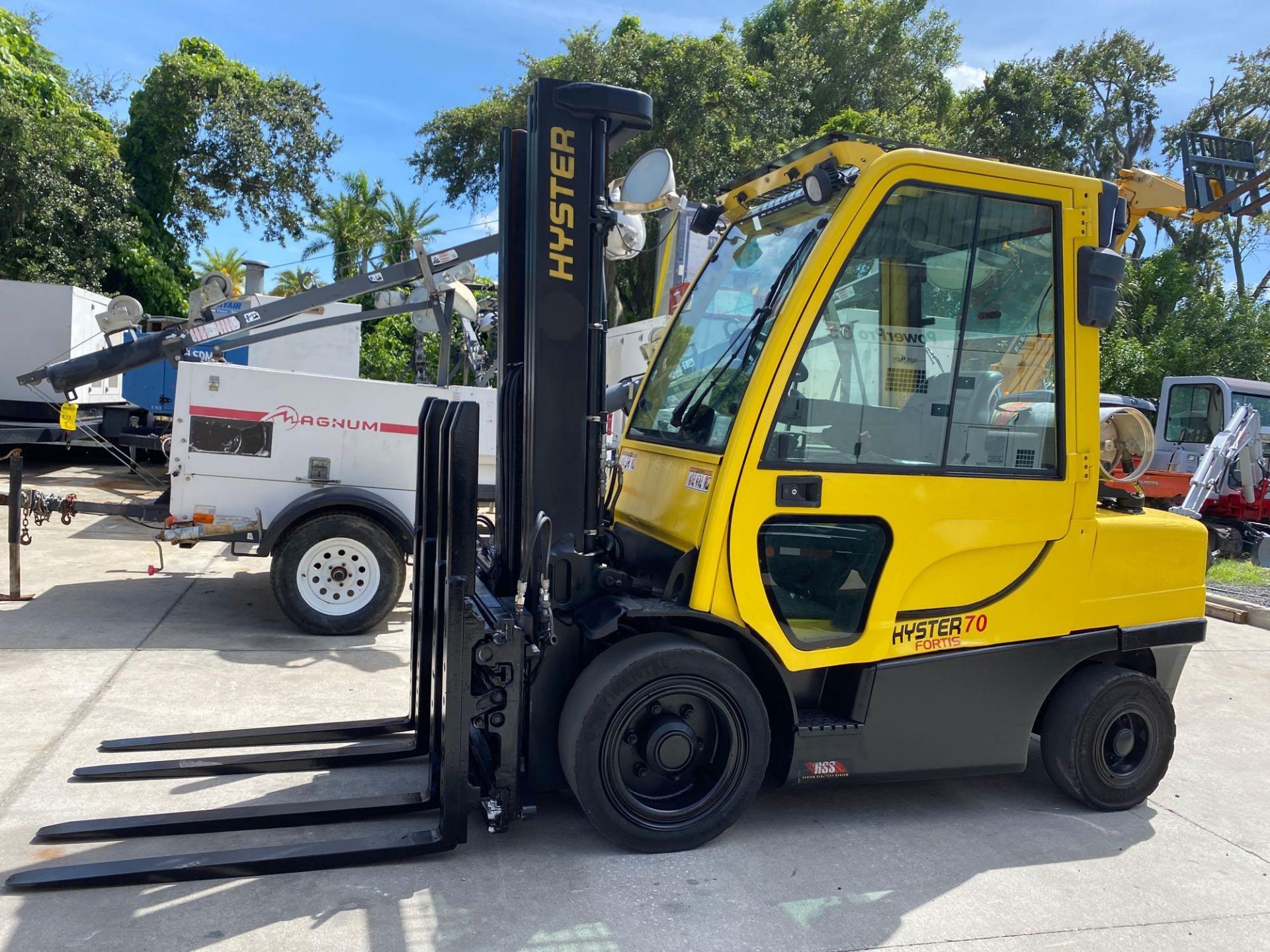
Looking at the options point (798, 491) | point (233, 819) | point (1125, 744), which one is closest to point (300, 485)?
point (233, 819)

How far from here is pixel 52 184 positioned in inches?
726

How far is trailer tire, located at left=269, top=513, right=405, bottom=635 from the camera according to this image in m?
6.67

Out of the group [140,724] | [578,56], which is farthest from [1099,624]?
[578,56]

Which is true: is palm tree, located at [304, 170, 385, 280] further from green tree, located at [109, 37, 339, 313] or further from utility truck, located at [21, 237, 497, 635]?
utility truck, located at [21, 237, 497, 635]

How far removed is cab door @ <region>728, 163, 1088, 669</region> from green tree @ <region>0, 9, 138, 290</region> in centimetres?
1949

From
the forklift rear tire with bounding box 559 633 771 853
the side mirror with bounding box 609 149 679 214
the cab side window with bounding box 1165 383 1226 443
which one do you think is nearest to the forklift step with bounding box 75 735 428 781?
the forklift rear tire with bounding box 559 633 771 853

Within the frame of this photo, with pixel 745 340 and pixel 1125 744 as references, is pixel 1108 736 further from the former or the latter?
pixel 745 340

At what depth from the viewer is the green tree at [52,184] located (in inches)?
709

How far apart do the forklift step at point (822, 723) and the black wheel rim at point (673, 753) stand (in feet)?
0.89

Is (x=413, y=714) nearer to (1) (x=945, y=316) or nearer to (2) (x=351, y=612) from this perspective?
(2) (x=351, y=612)

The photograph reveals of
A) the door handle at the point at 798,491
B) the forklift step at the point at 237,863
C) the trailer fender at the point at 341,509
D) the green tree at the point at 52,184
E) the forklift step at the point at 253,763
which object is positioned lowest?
the forklift step at the point at 237,863

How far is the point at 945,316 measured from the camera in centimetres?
378

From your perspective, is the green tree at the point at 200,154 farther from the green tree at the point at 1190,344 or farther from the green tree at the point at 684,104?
the green tree at the point at 1190,344

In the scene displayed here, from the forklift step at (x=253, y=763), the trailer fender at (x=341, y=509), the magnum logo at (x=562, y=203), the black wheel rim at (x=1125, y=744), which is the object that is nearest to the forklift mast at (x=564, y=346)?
the magnum logo at (x=562, y=203)
